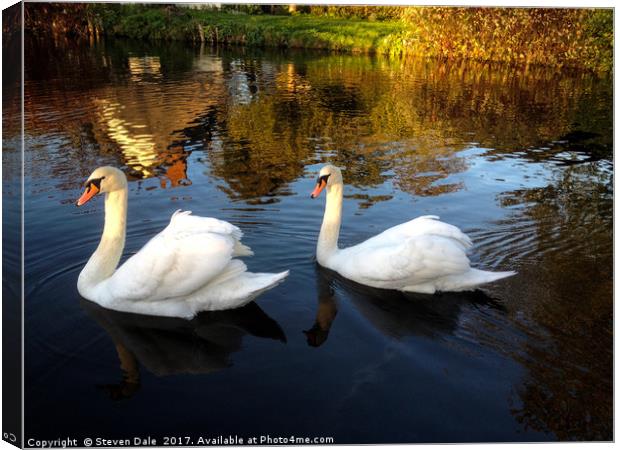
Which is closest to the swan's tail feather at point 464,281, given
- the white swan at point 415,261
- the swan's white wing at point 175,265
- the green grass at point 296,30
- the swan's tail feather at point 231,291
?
the white swan at point 415,261

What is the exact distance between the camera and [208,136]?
31.8 feet

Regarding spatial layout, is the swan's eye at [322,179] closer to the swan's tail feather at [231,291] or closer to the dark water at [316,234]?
the dark water at [316,234]

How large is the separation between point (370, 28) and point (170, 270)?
A: 288cm

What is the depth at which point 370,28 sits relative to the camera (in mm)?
6469

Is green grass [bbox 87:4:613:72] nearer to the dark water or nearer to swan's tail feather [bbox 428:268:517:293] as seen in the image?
the dark water

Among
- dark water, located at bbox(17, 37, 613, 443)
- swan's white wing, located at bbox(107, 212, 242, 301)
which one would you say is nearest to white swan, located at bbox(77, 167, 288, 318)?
swan's white wing, located at bbox(107, 212, 242, 301)

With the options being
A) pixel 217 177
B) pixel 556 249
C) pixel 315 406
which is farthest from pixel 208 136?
pixel 315 406

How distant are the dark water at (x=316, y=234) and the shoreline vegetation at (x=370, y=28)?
36 centimetres

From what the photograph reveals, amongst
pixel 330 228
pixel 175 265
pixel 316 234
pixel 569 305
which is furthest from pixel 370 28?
pixel 569 305

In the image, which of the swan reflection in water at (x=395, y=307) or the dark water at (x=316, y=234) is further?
the swan reflection in water at (x=395, y=307)

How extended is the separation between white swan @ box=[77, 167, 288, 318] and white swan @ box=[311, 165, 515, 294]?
39.0 inches

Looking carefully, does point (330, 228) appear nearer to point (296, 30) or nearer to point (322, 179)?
point (322, 179)

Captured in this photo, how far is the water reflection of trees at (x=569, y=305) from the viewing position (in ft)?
15.5

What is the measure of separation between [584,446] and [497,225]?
3432 millimetres
